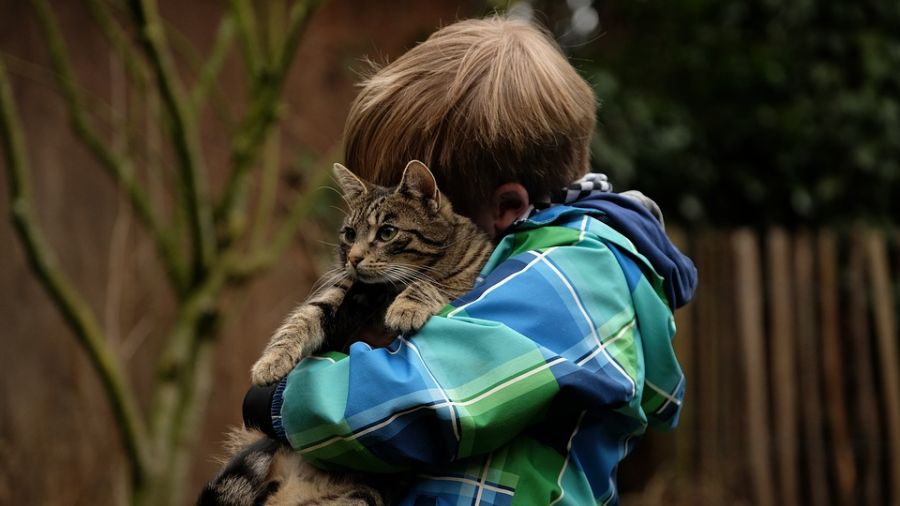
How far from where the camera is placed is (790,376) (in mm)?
5375

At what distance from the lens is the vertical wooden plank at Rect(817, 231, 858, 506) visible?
5320mm

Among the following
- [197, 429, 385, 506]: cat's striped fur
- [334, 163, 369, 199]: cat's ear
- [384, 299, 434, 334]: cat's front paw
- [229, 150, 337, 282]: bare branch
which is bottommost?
[229, 150, 337, 282]: bare branch

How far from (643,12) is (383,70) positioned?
4949 mm

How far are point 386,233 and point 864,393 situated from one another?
13.6 ft

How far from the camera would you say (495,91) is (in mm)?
1974

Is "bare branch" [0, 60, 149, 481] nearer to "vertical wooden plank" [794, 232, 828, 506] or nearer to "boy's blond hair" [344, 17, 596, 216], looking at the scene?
"boy's blond hair" [344, 17, 596, 216]

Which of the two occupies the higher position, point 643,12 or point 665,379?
point 665,379

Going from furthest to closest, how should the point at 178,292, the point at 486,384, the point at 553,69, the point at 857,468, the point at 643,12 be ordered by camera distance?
the point at 643,12 → the point at 857,468 → the point at 178,292 → the point at 553,69 → the point at 486,384

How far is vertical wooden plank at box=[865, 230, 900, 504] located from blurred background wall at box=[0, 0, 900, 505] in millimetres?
16

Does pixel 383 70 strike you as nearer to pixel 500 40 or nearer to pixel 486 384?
pixel 500 40

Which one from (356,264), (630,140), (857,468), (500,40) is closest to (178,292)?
(356,264)

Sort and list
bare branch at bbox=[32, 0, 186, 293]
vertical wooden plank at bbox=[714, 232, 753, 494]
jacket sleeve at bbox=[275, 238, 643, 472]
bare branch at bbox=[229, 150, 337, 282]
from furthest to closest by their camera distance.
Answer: vertical wooden plank at bbox=[714, 232, 753, 494] < bare branch at bbox=[229, 150, 337, 282] < bare branch at bbox=[32, 0, 186, 293] < jacket sleeve at bbox=[275, 238, 643, 472]

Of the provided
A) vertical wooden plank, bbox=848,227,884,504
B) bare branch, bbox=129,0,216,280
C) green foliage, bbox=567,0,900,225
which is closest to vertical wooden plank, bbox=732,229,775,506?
vertical wooden plank, bbox=848,227,884,504

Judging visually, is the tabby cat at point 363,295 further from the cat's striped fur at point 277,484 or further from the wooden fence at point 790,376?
the wooden fence at point 790,376
